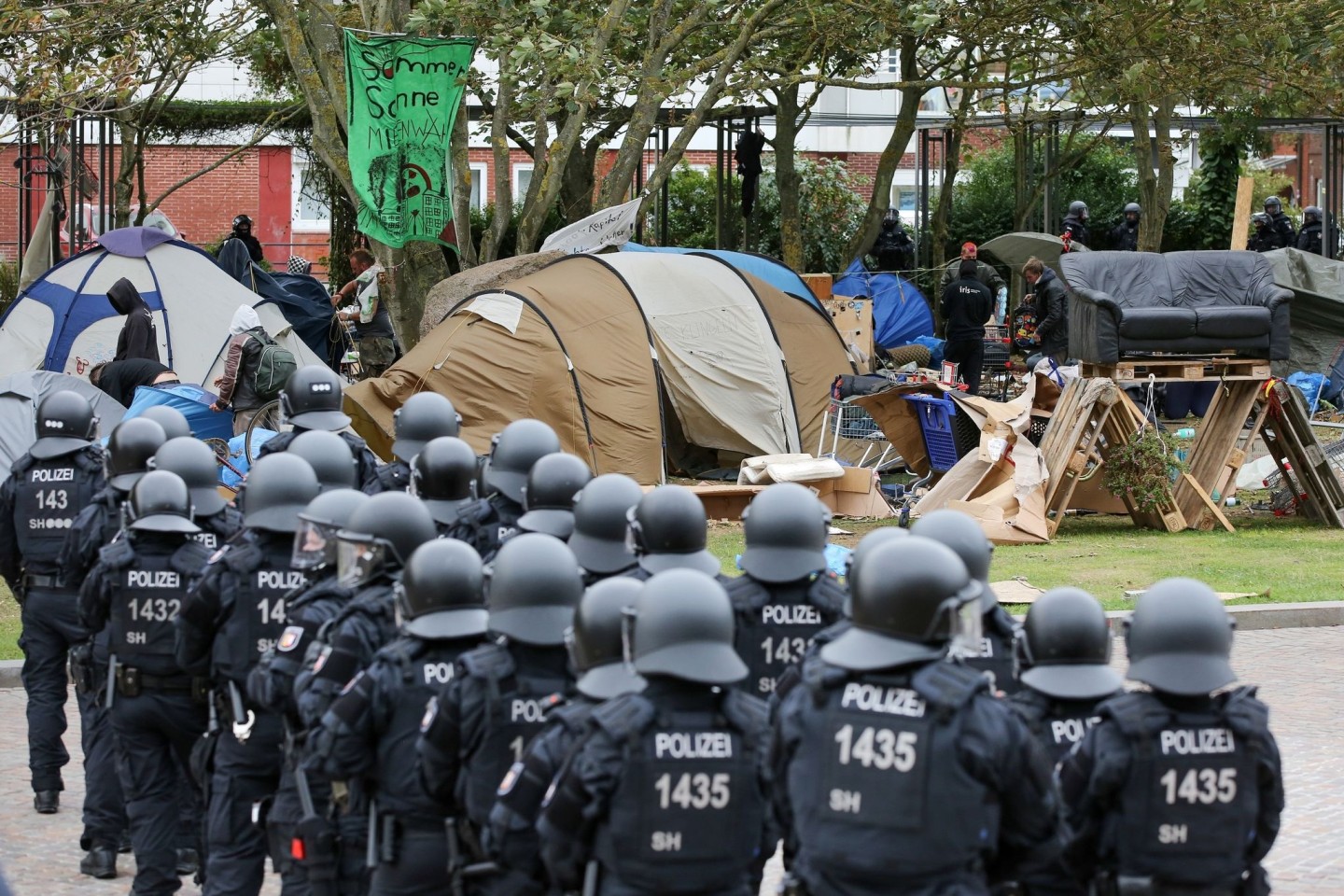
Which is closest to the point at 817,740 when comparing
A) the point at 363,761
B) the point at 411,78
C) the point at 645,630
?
the point at 645,630

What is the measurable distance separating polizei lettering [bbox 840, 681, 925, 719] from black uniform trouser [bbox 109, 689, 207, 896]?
3.34 meters

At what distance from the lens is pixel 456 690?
4.90m

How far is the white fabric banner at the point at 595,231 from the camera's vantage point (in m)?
18.2

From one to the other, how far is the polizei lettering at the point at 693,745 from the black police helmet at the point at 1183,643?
118 cm

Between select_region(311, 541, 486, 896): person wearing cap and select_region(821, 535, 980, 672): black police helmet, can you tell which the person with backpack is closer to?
select_region(311, 541, 486, 896): person wearing cap

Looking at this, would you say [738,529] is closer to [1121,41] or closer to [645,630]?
[1121,41]

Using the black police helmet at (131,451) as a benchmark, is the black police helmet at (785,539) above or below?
below

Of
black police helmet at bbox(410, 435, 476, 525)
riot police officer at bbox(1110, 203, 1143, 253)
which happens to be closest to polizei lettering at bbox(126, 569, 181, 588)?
black police helmet at bbox(410, 435, 476, 525)

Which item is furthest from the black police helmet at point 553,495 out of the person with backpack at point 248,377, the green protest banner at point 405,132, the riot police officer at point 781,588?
the green protest banner at point 405,132

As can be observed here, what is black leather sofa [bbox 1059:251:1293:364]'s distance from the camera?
15.0 meters

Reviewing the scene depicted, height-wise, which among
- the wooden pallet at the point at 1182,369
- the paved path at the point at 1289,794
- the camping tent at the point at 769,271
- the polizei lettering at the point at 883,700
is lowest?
the paved path at the point at 1289,794

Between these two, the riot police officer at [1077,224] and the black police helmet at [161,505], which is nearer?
the black police helmet at [161,505]

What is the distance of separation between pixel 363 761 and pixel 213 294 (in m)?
14.3

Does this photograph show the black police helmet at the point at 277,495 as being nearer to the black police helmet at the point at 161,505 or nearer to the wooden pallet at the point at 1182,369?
the black police helmet at the point at 161,505
